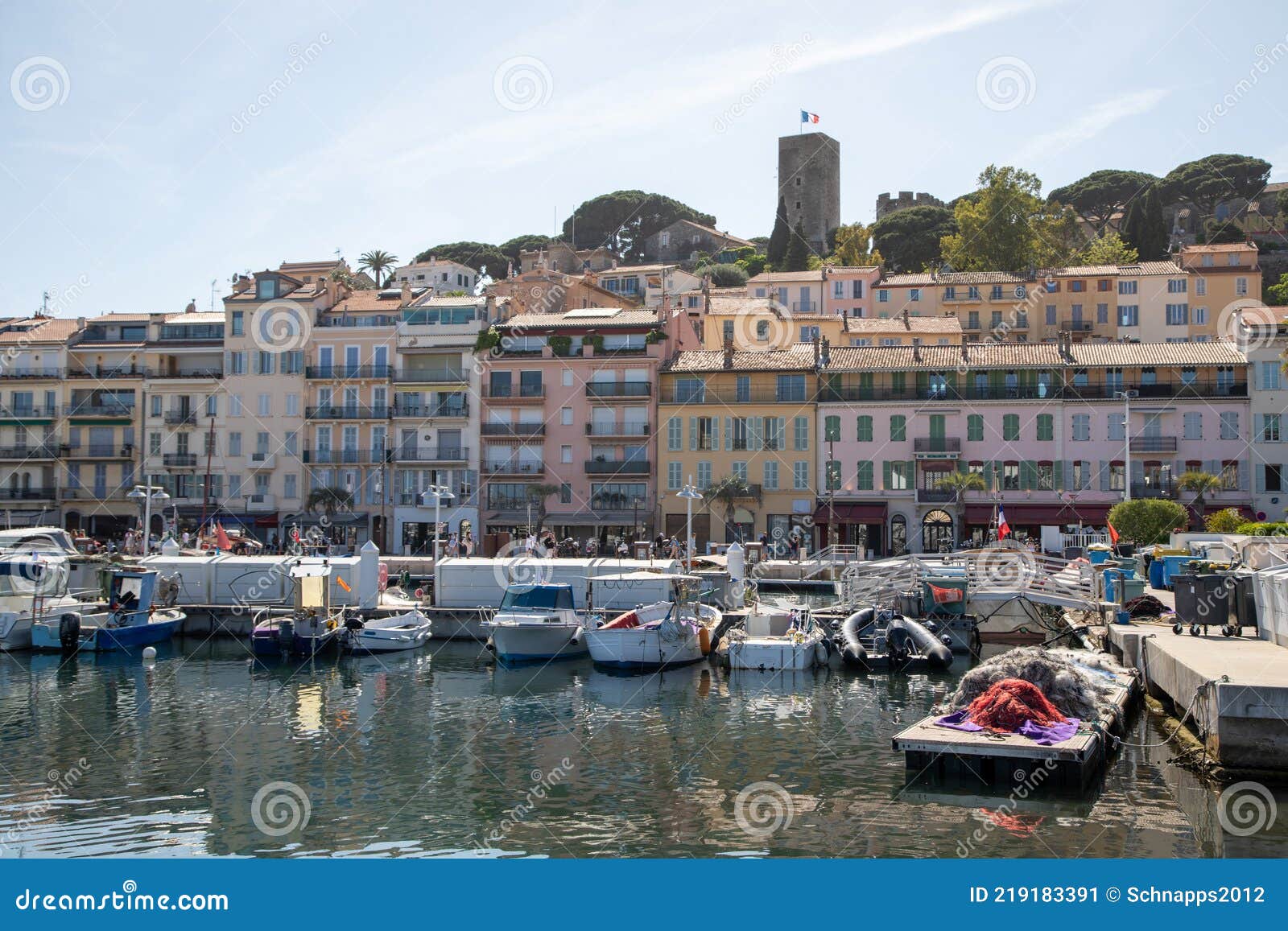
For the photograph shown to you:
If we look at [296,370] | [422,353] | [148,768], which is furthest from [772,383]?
[148,768]

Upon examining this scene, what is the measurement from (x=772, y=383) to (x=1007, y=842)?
48767 mm

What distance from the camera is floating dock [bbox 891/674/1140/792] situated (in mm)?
19922

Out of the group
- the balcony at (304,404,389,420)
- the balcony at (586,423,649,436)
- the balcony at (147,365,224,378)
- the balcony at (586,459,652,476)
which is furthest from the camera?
the balcony at (147,365,224,378)

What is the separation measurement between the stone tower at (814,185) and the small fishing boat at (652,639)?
9936cm

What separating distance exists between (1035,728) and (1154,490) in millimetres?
42748

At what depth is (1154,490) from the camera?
59469 mm

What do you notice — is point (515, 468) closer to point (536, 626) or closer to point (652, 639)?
point (536, 626)

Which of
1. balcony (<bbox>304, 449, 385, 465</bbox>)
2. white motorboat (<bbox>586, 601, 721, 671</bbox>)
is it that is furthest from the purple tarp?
balcony (<bbox>304, 449, 385, 465</bbox>)

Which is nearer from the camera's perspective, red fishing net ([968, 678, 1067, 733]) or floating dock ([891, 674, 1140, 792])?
floating dock ([891, 674, 1140, 792])

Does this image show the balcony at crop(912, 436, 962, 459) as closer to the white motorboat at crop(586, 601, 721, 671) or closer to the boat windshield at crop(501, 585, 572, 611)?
the white motorboat at crop(586, 601, 721, 671)

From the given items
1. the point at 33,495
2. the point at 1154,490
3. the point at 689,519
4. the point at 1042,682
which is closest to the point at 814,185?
the point at 1154,490

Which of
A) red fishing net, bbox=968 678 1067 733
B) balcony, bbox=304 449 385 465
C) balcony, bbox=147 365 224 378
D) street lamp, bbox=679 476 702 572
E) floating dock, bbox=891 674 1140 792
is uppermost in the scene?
balcony, bbox=147 365 224 378

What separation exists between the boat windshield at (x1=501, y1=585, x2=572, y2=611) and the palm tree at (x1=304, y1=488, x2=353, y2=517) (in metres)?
32.9

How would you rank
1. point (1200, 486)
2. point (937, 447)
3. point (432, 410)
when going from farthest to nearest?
point (432, 410), point (937, 447), point (1200, 486)
